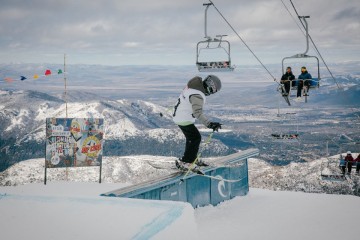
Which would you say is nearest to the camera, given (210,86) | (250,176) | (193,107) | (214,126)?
(214,126)

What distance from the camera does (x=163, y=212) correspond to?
14.2 ft

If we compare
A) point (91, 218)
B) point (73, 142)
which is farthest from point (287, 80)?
point (91, 218)

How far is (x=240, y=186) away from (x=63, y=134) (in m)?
7.08

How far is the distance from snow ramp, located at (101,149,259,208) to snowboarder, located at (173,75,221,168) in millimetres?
1369

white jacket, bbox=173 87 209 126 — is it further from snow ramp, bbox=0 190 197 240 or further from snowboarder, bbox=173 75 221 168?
snow ramp, bbox=0 190 197 240

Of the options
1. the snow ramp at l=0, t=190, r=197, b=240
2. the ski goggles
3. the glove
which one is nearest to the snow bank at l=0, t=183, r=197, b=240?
the snow ramp at l=0, t=190, r=197, b=240

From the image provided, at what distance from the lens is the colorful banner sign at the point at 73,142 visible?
13789 mm

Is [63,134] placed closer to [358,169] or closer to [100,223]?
[100,223]

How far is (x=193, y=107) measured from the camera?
863cm

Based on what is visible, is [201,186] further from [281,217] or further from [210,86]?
[210,86]

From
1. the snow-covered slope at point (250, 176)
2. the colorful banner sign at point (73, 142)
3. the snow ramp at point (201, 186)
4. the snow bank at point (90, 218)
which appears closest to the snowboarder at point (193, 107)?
the snow ramp at point (201, 186)

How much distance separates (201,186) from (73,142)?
17.3 ft

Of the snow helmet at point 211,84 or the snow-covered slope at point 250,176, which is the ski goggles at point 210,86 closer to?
the snow helmet at point 211,84

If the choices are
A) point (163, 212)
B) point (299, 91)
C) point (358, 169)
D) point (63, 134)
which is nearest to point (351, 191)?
point (358, 169)
